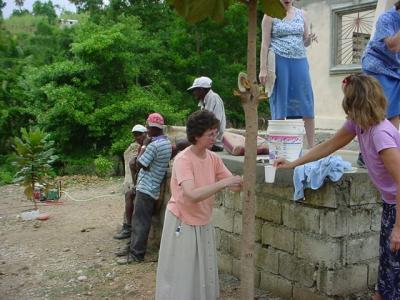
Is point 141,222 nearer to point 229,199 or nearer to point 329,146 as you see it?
point 229,199

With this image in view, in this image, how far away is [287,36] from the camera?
14.6 ft

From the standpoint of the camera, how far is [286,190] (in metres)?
3.83

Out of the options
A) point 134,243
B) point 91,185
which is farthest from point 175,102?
point 134,243

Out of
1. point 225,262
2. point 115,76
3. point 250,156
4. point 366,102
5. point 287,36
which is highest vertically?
point 115,76

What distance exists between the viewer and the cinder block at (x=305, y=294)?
3571 millimetres

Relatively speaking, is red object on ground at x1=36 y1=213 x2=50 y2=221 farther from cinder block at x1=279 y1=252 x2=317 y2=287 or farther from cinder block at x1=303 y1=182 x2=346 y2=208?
cinder block at x1=303 y1=182 x2=346 y2=208

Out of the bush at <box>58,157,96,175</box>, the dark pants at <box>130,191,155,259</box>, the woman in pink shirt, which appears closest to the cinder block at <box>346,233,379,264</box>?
the woman in pink shirt

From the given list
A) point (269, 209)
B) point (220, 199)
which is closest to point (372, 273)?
point (269, 209)

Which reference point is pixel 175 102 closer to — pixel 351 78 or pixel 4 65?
pixel 4 65

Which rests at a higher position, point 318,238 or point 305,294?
point 318,238

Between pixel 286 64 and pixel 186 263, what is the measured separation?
220 centimetres

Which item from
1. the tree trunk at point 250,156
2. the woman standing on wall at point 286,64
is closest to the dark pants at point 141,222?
the woman standing on wall at point 286,64

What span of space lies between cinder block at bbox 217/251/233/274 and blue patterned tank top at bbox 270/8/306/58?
2039 millimetres

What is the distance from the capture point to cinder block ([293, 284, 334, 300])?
3571 mm
